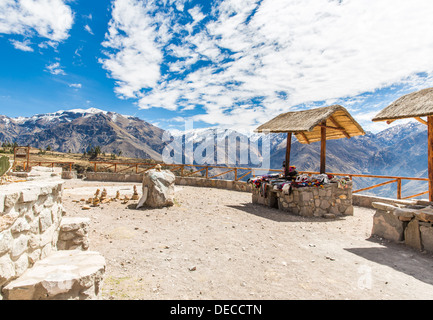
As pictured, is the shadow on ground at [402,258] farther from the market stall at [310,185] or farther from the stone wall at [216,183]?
the stone wall at [216,183]

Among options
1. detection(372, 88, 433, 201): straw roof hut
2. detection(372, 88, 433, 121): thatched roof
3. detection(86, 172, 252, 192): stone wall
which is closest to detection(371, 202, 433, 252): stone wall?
detection(372, 88, 433, 201): straw roof hut

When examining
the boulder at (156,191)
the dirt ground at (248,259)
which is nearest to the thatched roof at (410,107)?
the dirt ground at (248,259)

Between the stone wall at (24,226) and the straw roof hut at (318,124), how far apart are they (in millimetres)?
7400

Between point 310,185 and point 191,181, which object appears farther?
point 191,181

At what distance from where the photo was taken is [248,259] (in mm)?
4133

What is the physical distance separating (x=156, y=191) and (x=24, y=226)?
221 inches

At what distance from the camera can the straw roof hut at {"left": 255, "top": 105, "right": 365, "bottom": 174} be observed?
27.2 feet

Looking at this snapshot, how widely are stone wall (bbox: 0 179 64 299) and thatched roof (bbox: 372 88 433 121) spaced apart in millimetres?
7900

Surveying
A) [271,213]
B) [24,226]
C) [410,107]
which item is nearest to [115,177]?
[271,213]

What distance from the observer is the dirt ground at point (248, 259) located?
122 inches

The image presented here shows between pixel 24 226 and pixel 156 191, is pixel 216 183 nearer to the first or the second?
pixel 156 191

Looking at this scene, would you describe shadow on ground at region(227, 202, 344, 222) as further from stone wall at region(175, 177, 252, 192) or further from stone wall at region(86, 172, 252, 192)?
stone wall at region(86, 172, 252, 192)
